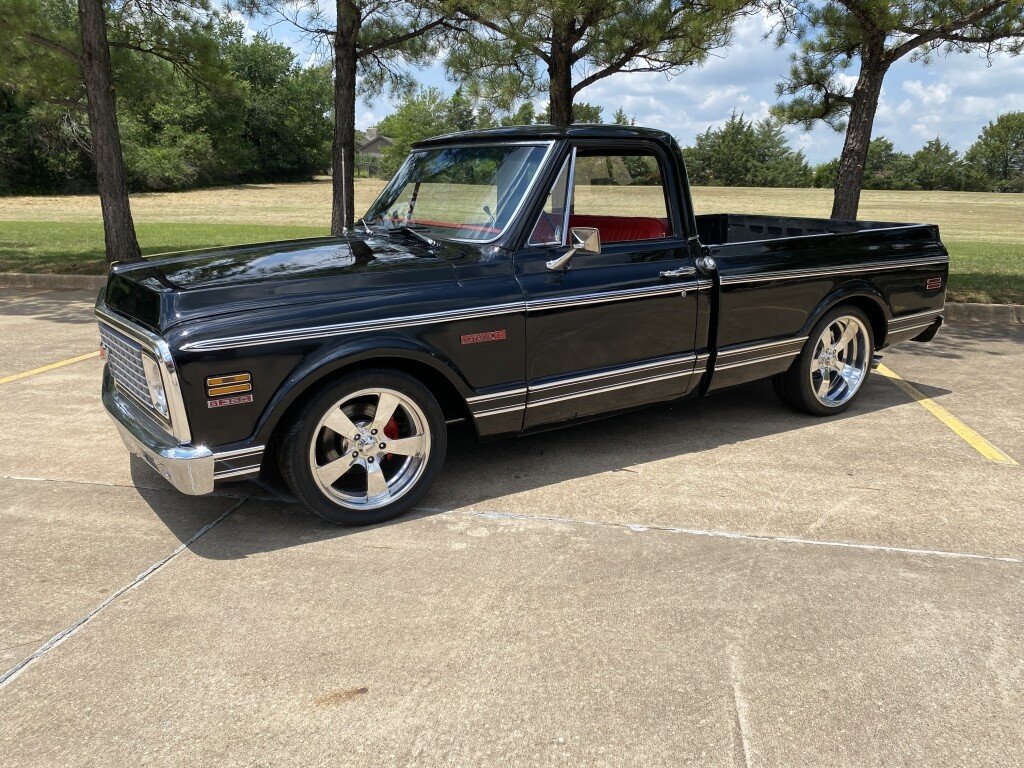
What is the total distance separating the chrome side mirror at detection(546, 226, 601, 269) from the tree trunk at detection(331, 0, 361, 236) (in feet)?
29.1

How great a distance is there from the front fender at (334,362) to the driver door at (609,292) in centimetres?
61

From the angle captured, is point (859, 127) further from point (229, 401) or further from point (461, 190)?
point (229, 401)

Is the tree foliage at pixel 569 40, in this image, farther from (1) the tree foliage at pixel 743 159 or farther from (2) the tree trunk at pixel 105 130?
(1) the tree foliage at pixel 743 159

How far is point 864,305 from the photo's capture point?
5.77 meters


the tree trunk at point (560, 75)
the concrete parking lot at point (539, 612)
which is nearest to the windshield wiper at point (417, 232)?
the concrete parking lot at point (539, 612)

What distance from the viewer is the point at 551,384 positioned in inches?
171

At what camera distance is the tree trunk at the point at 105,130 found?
11258mm

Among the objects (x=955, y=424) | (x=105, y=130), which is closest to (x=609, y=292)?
(x=955, y=424)

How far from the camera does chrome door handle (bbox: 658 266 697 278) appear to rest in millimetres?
4672

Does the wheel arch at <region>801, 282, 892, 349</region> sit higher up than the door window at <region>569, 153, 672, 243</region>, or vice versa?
the door window at <region>569, 153, 672, 243</region>

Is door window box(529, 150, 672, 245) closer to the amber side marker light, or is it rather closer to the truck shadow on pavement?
the truck shadow on pavement

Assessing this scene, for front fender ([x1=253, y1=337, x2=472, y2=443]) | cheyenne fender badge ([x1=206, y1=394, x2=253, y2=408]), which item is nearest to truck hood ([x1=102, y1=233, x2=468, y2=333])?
front fender ([x1=253, y1=337, x2=472, y2=443])

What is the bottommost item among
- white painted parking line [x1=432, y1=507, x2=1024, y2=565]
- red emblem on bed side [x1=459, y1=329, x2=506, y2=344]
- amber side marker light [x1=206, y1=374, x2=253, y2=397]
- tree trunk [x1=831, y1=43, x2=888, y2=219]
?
white painted parking line [x1=432, y1=507, x2=1024, y2=565]

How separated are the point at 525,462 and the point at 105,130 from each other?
9.89m
